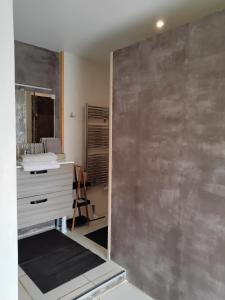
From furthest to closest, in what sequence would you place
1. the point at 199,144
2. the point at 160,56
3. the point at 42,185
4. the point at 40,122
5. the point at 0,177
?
the point at 40,122
the point at 42,185
the point at 160,56
the point at 199,144
the point at 0,177

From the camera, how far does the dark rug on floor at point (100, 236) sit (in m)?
2.91

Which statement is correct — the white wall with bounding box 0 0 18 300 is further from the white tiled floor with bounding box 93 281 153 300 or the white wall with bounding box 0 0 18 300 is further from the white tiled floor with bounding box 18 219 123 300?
the white tiled floor with bounding box 93 281 153 300

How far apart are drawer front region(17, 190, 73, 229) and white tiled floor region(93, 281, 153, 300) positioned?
Answer: 1223 millimetres

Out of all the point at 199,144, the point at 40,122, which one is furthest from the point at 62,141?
the point at 199,144

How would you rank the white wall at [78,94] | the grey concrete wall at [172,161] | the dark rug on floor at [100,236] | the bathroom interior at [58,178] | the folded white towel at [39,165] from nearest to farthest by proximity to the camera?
1. the grey concrete wall at [172,161]
2. the bathroom interior at [58,178]
3. the folded white towel at [39,165]
4. the dark rug on floor at [100,236]
5. the white wall at [78,94]

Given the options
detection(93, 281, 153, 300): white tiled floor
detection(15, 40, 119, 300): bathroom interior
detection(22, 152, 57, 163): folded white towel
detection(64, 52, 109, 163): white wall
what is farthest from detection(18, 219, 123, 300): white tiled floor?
detection(64, 52, 109, 163): white wall

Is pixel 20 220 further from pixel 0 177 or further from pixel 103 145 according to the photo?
pixel 0 177

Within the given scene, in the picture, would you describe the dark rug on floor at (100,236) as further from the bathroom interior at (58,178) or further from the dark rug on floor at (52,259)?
the dark rug on floor at (52,259)

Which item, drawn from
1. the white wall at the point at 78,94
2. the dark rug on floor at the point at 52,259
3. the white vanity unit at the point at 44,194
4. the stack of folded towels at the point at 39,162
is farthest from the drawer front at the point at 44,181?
the dark rug on floor at the point at 52,259

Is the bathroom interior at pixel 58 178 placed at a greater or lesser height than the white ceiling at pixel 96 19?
lesser

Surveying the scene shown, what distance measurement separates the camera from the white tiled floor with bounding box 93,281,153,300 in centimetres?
205

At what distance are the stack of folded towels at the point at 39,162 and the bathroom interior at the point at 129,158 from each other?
12 millimetres

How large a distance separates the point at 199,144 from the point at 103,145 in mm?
2305

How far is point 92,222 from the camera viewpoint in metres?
3.53
